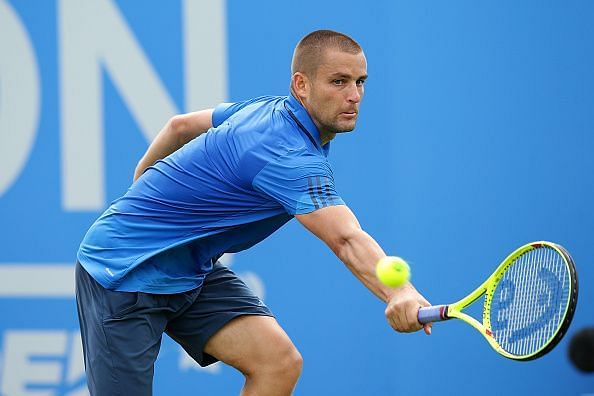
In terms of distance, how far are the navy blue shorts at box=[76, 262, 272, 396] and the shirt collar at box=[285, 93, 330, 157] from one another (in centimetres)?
78

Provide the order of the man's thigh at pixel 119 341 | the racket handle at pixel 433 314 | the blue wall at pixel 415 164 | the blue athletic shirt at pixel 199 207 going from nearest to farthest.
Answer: the racket handle at pixel 433 314 → the blue athletic shirt at pixel 199 207 → the man's thigh at pixel 119 341 → the blue wall at pixel 415 164

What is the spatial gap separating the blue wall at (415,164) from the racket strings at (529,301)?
75.0 inches

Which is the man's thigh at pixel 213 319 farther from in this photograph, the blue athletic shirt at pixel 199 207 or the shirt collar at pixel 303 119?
the shirt collar at pixel 303 119

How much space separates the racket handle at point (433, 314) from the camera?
3580 millimetres

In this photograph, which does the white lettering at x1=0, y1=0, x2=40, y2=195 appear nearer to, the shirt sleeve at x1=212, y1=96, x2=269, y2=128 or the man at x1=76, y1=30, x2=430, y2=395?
the shirt sleeve at x1=212, y1=96, x2=269, y2=128

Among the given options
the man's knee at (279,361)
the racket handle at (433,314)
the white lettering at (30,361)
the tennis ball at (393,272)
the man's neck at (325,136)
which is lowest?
the white lettering at (30,361)

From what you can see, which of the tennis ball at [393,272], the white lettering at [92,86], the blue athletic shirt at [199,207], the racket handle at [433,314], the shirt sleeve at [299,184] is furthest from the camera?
the white lettering at [92,86]

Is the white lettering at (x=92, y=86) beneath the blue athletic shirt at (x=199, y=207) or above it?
above

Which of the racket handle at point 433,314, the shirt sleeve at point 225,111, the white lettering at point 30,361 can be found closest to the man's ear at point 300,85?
the shirt sleeve at point 225,111

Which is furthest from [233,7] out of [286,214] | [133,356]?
[133,356]

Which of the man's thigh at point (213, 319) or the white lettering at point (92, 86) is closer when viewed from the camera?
the man's thigh at point (213, 319)

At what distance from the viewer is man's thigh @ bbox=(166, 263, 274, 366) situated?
4.55 meters

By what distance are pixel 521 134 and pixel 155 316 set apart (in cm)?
226

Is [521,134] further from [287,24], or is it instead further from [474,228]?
[287,24]
